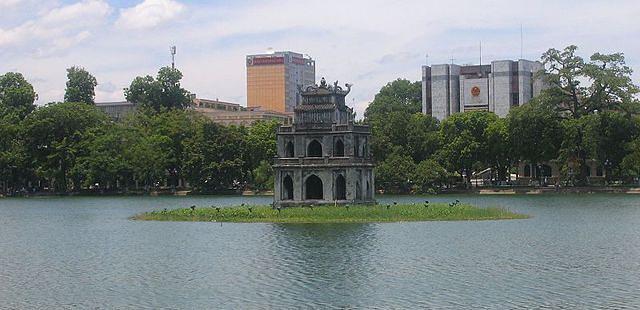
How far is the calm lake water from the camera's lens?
41.0 meters

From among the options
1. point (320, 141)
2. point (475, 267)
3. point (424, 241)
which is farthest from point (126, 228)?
point (475, 267)

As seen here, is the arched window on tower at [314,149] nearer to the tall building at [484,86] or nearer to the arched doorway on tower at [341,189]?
the arched doorway on tower at [341,189]

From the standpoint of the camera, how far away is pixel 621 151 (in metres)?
118

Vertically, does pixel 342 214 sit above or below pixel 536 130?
below

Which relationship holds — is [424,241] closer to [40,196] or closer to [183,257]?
[183,257]

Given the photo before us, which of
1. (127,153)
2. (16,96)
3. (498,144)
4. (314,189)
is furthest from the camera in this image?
(16,96)

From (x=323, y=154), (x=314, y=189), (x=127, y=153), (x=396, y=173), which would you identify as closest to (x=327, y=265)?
(x=323, y=154)

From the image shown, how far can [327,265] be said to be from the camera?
50500mm

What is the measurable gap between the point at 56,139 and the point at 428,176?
4884cm

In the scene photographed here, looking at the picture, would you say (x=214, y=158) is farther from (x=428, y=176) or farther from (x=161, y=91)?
(x=161, y=91)

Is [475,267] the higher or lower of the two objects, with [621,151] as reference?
lower

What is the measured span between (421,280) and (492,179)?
99374mm

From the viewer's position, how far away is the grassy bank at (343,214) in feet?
243

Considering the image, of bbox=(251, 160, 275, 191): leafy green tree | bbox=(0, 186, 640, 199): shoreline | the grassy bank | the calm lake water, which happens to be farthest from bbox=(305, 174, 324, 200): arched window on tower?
bbox=(251, 160, 275, 191): leafy green tree
